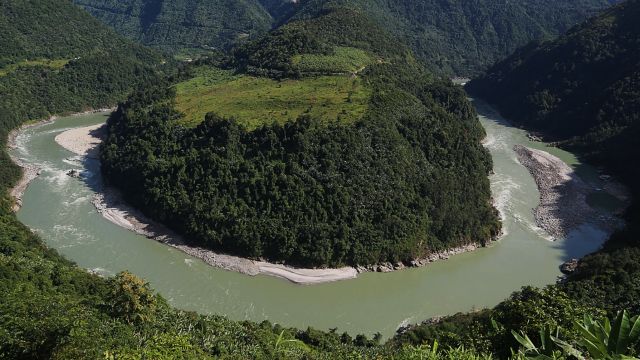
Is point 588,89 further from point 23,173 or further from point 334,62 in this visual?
point 23,173

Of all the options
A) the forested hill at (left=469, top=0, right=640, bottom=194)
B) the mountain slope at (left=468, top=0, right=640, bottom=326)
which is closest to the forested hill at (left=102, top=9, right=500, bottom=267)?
the mountain slope at (left=468, top=0, right=640, bottom=326)

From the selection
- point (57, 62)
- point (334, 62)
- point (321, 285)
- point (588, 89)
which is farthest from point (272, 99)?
point (57, 62)

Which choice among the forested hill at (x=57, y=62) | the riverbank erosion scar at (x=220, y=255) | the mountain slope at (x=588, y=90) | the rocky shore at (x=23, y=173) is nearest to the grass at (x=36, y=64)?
the forested hill at (x=57, y=62)

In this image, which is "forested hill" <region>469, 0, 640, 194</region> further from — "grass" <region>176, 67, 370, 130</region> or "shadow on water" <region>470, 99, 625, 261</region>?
"grass" <region>176, 67, 370, 130</region>

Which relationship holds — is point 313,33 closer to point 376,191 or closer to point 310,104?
point 310,104

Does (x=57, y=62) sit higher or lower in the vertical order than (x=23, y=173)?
higher

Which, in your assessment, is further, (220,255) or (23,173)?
(23,173)

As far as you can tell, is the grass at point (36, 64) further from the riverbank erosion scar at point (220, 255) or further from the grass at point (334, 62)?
the grass at point (334, 62)

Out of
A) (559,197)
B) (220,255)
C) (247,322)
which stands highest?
(247,322)

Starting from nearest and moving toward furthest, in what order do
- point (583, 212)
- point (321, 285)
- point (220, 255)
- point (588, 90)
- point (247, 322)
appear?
1. point (247, 322)
2. point (321, 285)
3. point (220, 255)
4. point (583, 212)
5. point (588, 90)
